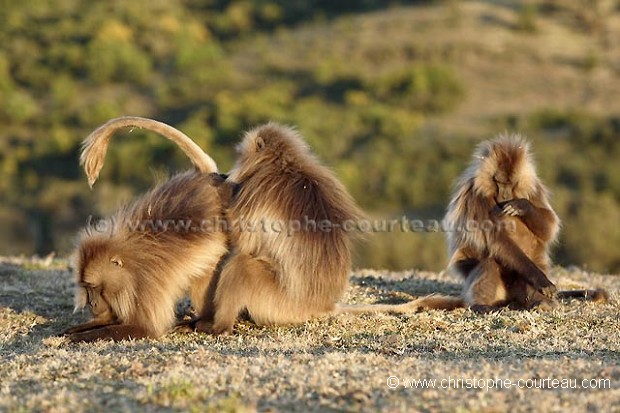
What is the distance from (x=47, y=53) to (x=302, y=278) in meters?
29.8

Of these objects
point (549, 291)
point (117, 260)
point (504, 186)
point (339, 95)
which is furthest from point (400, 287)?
point (339, 95)

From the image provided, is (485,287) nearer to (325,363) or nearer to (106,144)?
(325,363)

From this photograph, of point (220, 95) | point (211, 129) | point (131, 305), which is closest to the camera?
point (131, 305)

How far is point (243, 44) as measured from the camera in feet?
122

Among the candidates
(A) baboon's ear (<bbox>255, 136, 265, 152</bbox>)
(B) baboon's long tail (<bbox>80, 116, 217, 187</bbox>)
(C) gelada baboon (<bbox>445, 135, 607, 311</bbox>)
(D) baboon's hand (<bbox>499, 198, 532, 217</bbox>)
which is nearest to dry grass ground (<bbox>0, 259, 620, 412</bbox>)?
(C) gelada baboon (<bbox>445, 135, 607, 311</bbox>)

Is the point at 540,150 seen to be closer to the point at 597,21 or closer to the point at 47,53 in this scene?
the point at 597,21

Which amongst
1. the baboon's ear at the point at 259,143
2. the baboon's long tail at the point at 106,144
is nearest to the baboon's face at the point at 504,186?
the baboon's ear at the point at 259,143

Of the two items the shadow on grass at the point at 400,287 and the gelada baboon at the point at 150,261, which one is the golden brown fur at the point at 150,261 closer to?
the gelada baboon at the point at 150,261

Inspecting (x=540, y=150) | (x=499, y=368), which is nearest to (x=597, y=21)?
(x=540, y=150)

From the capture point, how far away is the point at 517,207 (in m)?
7.82

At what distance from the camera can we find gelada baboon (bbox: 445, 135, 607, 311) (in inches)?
307

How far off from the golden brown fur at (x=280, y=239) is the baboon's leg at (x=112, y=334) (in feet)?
1.58

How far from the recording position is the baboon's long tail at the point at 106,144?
288 inches

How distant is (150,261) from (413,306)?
2279 millimetres
